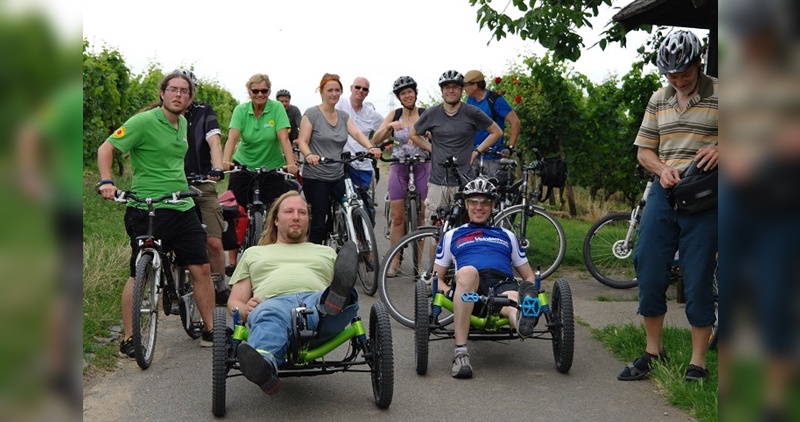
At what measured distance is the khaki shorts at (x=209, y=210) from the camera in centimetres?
726

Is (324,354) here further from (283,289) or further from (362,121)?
(362,121)

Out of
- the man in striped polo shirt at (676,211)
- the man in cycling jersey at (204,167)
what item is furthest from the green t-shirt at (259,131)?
the man in striped polo shirt at (676,211)

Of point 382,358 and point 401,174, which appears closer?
point 382,358

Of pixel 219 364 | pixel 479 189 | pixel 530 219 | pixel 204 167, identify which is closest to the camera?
pixel 219 364

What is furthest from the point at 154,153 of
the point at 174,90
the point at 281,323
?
the point at 281,323

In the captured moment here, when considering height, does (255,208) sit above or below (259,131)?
below

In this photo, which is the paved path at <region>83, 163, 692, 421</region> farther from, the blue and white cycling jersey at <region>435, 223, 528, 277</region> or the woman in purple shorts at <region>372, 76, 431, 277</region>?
the woman in purple shorts at <region>372, 76, 431, 277</region>

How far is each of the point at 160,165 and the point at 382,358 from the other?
85.5 inches

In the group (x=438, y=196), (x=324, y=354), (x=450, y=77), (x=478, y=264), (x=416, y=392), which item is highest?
(x=450, y=77)

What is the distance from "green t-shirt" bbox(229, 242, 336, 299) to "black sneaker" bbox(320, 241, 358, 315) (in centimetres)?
66

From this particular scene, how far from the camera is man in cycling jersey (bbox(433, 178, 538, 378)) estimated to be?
583cm

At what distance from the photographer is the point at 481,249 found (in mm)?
6324

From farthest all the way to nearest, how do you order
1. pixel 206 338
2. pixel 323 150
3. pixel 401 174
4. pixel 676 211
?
pixel 401 174 < pixel 323 150 < pixel 206 338 < pixel 676 211
